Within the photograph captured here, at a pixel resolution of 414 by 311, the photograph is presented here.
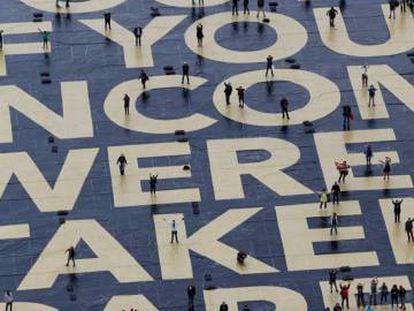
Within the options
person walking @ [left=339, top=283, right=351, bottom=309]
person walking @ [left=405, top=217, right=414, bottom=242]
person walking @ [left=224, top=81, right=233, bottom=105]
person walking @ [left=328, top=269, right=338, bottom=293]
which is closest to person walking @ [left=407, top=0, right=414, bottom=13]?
person walking @ [left=224, top=81, right=233, bottom=105]

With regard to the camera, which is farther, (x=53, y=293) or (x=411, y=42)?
(x=411, y=42)

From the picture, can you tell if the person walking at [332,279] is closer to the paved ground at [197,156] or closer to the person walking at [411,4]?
the paved ground at [197,156]

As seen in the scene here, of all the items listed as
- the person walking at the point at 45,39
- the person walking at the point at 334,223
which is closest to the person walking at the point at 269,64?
the person walking at the point at 45,39

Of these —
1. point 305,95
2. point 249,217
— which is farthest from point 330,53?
point 249,217

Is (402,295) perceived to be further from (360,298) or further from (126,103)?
(126,103)

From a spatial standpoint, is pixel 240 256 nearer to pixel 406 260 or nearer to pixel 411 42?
pixel 406 260

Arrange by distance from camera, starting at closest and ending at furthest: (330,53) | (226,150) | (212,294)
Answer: (212,294) < (226,150) < (330,53)
